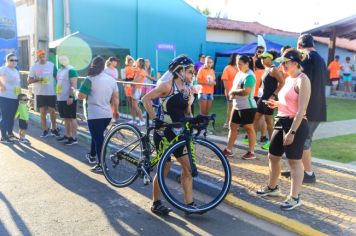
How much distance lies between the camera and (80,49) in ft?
45.6

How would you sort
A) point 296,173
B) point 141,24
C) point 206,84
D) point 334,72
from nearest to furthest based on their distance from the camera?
point 296,173 < point 206,84 < point 141,24 < point 334,72

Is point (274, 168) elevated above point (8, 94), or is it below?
below

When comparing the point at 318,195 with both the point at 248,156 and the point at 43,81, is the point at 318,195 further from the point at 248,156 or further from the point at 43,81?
the point at 43,81

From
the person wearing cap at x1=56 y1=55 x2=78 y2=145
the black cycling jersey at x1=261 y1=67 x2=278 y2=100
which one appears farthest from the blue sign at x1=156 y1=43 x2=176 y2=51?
the black cycling jersey at x1=261 y1=67 x2=278 y2=100

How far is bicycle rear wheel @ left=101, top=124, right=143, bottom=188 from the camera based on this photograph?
17.4 feet

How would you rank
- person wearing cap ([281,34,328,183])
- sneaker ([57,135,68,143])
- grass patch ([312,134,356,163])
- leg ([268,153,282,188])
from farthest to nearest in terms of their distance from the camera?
sneaker ([57,135,68,143]) → grass patch ([312,134,356,163]) → person wearing cap ([281,34,328,183]) → leg ([268,153,282,188])

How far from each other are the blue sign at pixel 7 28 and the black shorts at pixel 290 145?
10.9 meters

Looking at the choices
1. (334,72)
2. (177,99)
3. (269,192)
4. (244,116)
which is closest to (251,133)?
(244,116)

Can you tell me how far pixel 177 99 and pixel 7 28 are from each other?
10563 mm

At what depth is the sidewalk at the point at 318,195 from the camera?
14.9ft

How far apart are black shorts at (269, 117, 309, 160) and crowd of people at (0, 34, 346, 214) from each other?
0.01 m

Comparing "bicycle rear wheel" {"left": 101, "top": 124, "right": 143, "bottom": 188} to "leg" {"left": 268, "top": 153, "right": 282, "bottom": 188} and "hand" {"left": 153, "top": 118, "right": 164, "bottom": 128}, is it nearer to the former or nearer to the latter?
"hand" {"left": 153, "top": 118, "right": 164, "bottom": 128}

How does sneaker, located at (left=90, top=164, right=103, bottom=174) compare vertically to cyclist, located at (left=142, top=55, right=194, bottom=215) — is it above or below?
below

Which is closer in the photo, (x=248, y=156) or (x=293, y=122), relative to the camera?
(x=293, y=122)
